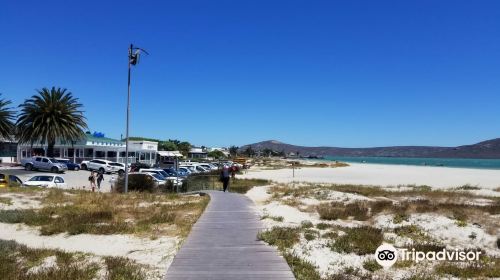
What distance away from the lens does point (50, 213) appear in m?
17.9

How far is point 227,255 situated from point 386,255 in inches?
152

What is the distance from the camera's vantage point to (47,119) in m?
56.4

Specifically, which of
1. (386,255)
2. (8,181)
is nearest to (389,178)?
(8,181)

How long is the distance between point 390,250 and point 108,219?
10.4 meters

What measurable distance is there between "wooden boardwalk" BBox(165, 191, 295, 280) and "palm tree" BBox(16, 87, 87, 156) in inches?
1908

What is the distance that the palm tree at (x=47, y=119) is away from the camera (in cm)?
5656

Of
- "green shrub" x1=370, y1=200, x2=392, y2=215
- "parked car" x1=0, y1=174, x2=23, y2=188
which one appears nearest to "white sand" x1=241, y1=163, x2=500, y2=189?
"parked car" x1=0, y1=174, x2=23, y2=188

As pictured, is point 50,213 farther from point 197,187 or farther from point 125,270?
point 197,187

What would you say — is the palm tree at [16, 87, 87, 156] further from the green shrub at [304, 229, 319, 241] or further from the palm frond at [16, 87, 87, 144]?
the green shrub at [304, 229, 319, 241]

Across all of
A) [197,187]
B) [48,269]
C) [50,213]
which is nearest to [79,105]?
[197,187]

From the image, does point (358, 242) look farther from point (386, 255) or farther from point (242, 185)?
point (242, 185)

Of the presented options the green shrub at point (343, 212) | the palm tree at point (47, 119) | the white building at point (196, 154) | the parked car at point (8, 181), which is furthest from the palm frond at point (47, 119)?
the white building at point (196, 154)

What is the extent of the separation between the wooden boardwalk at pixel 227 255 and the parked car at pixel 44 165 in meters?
44.5

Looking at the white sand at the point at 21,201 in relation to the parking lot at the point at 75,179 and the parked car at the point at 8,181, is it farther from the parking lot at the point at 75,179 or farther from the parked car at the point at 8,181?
the parking lot at the point at 75,179
